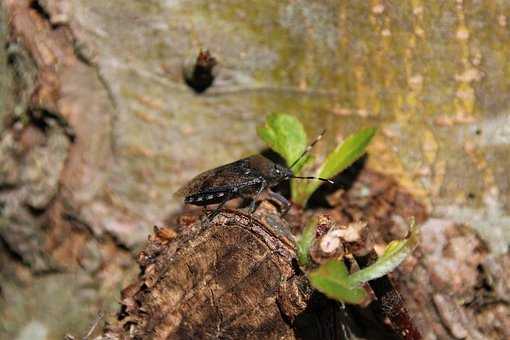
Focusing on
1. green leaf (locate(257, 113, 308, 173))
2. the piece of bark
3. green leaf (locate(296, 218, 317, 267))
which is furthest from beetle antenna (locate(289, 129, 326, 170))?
green leaf (locate(296, 218, 317, 267))

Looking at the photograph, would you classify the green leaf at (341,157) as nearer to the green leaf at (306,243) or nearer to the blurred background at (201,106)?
the blurred background at (201,106)

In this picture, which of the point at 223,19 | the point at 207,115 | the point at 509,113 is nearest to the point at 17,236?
the point at 207,115

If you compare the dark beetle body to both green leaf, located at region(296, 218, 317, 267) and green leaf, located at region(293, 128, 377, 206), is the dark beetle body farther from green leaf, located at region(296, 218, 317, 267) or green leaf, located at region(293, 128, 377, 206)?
green leaf, located at region(296, 218, 317, 267)

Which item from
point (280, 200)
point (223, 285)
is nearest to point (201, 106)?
point (280, 200)

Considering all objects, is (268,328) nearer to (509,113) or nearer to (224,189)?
(224,189)

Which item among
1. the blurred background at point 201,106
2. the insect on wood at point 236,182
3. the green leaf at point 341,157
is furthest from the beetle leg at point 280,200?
the blurred background at point 201,106
